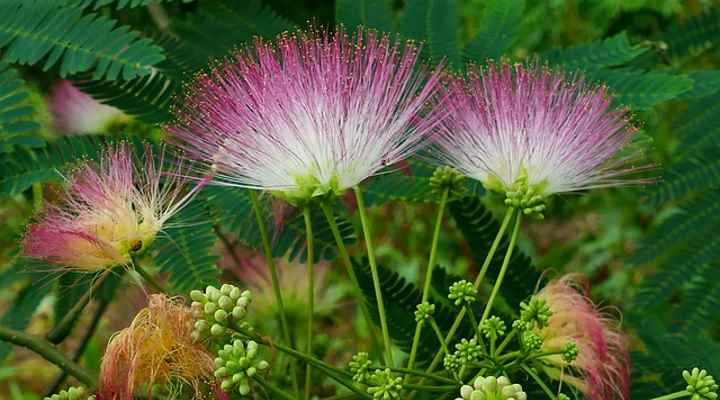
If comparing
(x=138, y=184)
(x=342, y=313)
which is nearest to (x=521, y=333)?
(x=138, y=184)

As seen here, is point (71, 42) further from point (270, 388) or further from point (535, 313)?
point (535, 313)

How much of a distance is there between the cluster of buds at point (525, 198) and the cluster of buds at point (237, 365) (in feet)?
2.08

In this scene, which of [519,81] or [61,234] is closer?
[61,234]

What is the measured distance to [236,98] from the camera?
5.95 ft

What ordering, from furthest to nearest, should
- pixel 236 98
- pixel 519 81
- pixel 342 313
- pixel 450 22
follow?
1. pixel 342 313
2. pixel 450 22
3. pixel 519 81
4. pixel 236 98

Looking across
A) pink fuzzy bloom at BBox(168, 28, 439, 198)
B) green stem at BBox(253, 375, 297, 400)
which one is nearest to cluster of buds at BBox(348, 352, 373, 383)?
green stem at BBox(253, 375, 297, 400)

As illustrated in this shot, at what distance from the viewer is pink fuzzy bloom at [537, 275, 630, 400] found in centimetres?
185

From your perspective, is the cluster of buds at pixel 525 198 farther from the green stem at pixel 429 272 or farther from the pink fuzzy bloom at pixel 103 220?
the pink fuzzy bloom at pixel 103 220

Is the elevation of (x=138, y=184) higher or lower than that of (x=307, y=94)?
lower

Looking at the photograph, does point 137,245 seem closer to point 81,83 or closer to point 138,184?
point 138,184

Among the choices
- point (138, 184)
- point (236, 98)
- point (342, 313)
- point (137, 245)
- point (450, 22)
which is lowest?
point (342, 313)

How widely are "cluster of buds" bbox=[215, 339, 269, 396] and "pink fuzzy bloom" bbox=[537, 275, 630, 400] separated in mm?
571

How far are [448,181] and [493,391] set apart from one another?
66cm

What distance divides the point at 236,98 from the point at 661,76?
1122 mm
